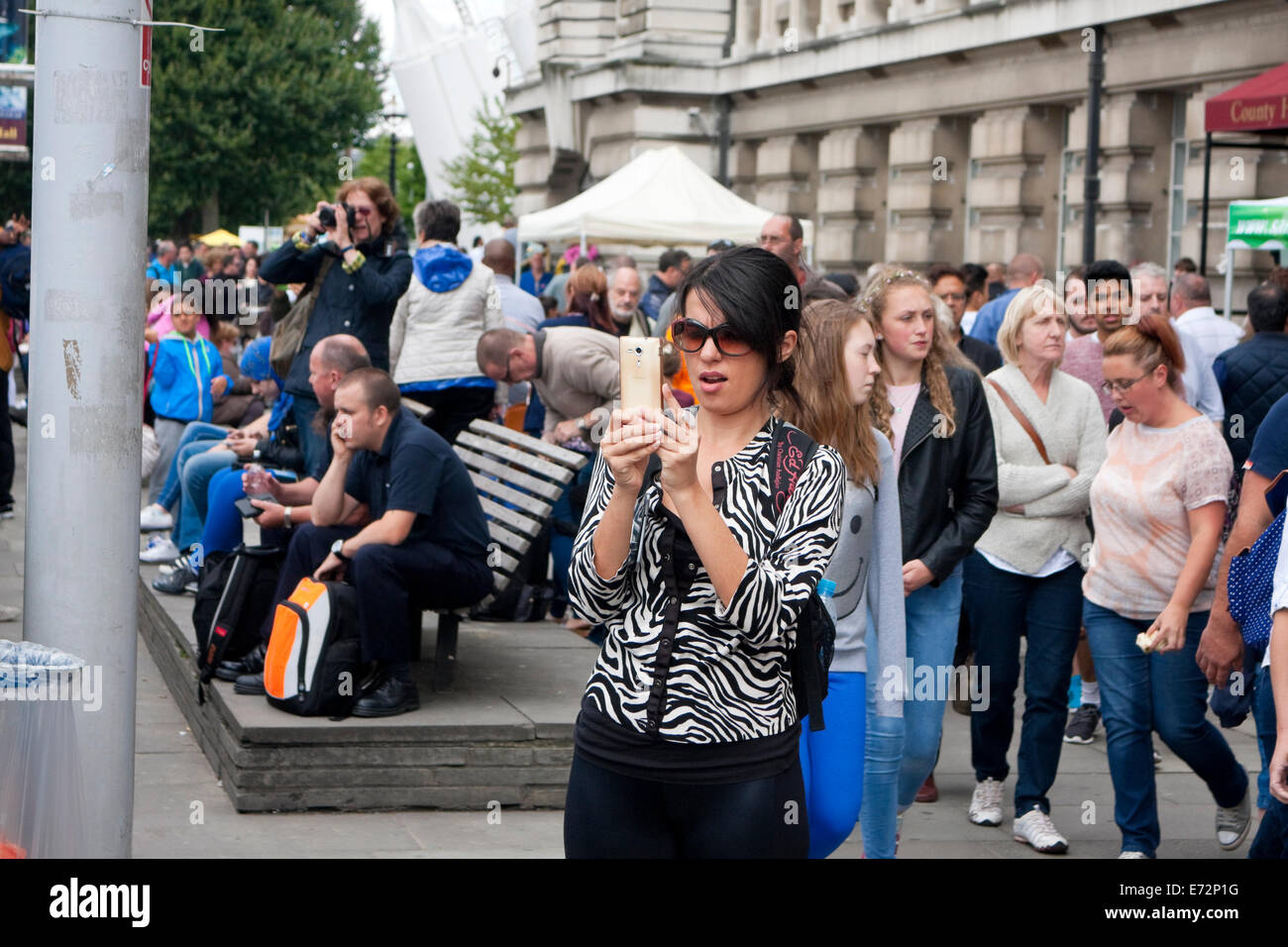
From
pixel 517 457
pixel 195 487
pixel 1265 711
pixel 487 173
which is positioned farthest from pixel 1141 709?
pixel 487 173

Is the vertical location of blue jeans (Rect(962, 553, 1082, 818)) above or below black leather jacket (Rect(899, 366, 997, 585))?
below

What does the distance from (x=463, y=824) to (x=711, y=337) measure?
3303 mm

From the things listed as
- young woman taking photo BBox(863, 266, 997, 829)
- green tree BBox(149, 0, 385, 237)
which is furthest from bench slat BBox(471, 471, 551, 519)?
green tree BBox(149, 0, 385, 237)

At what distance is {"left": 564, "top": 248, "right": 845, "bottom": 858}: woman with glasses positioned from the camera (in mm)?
3371

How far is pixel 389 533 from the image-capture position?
669cm

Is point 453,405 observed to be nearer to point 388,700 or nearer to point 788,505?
point 388,700

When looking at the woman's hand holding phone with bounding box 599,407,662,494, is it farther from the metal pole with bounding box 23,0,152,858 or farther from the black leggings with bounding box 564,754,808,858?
the metal pole with bounding box 23,0,152,858

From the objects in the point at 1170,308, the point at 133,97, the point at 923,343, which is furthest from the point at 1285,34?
the point at 133,97

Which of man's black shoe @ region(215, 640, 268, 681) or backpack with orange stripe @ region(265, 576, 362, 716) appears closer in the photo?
backpack with orange stripe @ region(265, 576, 362, 716)

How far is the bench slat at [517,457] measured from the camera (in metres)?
8.23

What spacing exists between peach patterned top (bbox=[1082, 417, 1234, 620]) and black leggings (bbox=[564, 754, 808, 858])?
2756 millimetres

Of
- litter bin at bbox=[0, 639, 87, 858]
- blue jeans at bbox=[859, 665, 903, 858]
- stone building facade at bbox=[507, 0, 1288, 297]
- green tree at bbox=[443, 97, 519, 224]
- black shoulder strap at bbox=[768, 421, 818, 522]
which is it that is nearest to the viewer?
black shoulder strap at bbox=[768, 421, 818, 522]

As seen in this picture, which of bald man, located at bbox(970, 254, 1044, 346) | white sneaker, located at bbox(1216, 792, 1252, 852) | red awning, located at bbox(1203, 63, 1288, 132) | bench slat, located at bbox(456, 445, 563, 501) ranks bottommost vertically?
white sneaker, located at bbox(1216, 792, 1252, 852)
